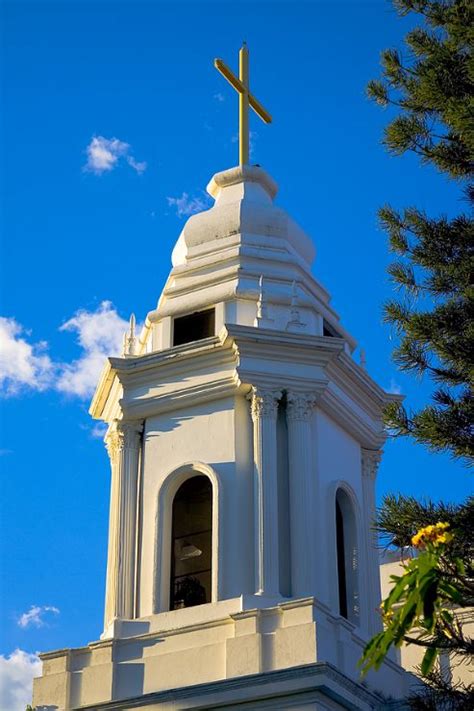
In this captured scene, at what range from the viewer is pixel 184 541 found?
20.3 meters

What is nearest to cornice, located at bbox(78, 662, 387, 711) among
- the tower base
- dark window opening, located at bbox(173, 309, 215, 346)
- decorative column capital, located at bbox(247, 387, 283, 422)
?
the tower base

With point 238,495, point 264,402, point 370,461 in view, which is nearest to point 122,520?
point 238,495

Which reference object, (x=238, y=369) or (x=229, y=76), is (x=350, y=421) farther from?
(x=229, y=76)

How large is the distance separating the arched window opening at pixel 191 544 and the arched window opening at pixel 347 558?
182 cm

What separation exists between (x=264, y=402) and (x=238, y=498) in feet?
4.53

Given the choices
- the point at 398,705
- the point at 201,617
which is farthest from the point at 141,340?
the point at 398,705

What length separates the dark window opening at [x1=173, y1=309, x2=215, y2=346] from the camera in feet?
70.7

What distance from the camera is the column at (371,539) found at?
20188 mm

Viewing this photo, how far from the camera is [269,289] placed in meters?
21.7

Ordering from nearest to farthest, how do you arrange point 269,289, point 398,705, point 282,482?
point 398,705 < point 282,482 < point 269,289

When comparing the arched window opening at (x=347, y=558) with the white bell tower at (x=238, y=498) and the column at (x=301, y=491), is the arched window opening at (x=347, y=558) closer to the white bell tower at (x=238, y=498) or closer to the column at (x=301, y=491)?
the white bell tower at (x=238, y=498)

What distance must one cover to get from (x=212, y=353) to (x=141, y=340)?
2.47 m

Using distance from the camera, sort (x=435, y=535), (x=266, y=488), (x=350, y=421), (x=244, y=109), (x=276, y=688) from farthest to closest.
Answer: (x=244, y=109), (x=350, y=421), (x=266, y=488), (x=276, y=688), (x=435, y=535)

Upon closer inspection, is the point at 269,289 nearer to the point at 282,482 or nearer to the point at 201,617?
the point at 282,482
